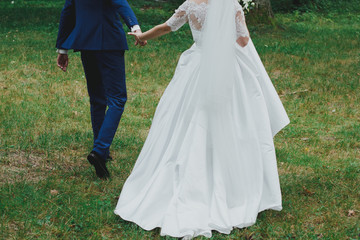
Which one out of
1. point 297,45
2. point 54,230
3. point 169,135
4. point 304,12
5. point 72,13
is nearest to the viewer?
point 54,230

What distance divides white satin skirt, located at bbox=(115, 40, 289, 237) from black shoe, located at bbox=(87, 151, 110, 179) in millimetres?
573

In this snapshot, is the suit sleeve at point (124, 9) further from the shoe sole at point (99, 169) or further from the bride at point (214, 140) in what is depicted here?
the shoe sole at point (99, 169)

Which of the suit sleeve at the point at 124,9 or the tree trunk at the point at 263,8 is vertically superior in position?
the suit sleeve at the point at 124,9

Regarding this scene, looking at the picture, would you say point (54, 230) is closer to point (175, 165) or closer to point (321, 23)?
point (175, 165)

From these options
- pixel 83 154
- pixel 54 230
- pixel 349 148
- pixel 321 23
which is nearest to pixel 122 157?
pixel 83 154

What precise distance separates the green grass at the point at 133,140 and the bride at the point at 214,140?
0.19m

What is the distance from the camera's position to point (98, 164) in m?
4.85

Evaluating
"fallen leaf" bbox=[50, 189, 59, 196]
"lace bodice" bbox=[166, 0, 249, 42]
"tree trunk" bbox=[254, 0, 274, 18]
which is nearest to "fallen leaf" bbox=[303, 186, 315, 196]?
"lace bodice" bbox=[166, 0, 249, 42]

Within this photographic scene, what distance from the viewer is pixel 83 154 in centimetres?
579

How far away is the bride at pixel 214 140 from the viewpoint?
3.99 m

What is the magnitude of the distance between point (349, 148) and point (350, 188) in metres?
1.49

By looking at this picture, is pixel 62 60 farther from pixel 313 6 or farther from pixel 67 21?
pixel 313 6

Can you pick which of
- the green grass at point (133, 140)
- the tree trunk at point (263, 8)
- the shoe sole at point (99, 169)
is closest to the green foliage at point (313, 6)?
the tree trunk at point (263, 8)

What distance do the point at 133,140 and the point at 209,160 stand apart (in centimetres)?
233
